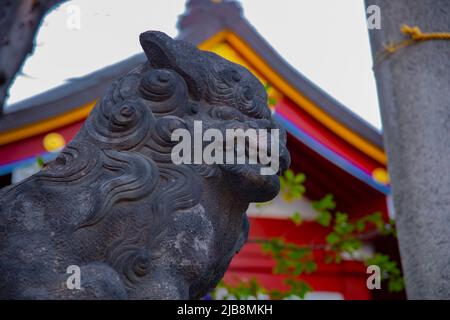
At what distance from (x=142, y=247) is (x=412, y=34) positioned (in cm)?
116

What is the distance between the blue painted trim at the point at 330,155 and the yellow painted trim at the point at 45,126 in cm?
115

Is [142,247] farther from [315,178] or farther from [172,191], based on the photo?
[315,178]

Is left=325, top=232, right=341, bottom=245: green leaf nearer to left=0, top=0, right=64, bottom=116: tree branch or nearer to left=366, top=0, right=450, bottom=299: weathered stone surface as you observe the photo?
left=366, top=0, right=450, bottom=299: weathered stone surface

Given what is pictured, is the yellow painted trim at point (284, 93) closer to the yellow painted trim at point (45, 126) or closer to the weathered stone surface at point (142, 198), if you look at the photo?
the yellow painted trim at point (45, 126)

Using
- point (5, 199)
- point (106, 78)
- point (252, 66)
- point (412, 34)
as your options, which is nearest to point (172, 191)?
point (5, 199)

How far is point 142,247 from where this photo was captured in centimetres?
131

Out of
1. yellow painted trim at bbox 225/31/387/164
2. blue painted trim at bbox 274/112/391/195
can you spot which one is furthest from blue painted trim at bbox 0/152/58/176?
blue painted trim at bbox 274/112/391/195

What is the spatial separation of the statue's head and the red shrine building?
219 centimetres

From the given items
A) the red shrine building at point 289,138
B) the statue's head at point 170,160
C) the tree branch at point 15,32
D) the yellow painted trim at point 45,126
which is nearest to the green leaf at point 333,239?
the red shrine building at point 289,138

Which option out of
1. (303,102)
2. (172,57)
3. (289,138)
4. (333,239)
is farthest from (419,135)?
(289,138)

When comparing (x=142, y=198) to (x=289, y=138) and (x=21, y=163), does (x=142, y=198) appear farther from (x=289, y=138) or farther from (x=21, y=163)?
(x=289, y=138)

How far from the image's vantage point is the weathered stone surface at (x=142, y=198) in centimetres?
128

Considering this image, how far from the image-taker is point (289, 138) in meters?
4.40

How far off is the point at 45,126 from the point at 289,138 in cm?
149
